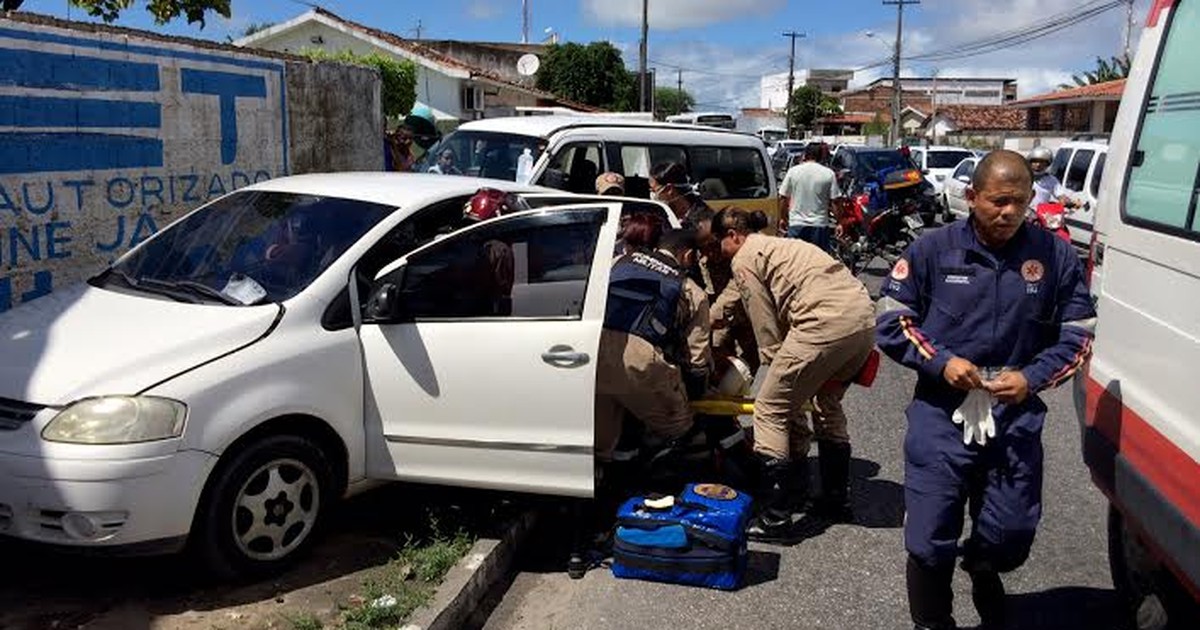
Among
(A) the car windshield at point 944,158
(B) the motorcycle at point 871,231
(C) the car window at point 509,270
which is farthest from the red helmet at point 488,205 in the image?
(A) the car windshield at point 944,158

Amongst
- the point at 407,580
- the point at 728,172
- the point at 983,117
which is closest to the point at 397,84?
the point at 728,172

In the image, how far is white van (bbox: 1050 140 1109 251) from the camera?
1252 centimetres

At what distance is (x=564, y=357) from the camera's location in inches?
172

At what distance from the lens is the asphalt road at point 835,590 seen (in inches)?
160

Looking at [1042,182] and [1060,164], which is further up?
[1060,164]

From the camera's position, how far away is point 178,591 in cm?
401

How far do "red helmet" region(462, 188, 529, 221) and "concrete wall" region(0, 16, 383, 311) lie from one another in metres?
3.13

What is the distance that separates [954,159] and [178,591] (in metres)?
24.3

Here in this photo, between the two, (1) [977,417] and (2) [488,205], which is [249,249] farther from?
(1) [977,417]

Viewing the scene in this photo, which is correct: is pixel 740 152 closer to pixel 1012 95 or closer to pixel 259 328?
pixel 259 328

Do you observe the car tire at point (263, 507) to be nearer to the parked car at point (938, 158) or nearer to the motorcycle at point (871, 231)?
the motorcycle at point (871, 231)

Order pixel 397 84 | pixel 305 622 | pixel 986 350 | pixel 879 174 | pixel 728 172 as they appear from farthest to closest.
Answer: pixel 397 84, pixel 879 174, pixel 728 172, pixel 305 622, pixel 986 350

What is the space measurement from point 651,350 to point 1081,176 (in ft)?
36.5

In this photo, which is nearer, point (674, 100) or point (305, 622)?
point (305, 622)
